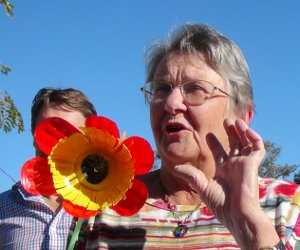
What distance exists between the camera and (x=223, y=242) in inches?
85.5

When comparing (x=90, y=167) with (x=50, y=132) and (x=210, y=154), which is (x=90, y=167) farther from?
(x=210, y=154)

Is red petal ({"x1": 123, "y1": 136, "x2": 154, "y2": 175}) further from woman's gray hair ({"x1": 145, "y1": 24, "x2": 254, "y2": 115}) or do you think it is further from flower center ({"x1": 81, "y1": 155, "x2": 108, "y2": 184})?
woman's gray hair ({"x1": 145, "y1": 24, "x2": 254, "y2": 115})

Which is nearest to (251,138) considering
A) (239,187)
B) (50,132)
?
(239,187)

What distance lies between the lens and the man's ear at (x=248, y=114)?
8.37 feet

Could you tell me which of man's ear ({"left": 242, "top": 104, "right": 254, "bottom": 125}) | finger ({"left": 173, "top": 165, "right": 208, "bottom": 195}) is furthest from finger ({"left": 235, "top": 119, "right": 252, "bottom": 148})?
man's ear ({"left": 242, "top": 104, "right": 254, "bottom": 125})

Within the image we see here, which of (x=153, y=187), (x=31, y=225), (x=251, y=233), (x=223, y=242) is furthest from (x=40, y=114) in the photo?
(x=251, y=233)

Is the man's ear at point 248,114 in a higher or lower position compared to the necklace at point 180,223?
higher

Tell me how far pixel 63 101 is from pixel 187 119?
4.57ft

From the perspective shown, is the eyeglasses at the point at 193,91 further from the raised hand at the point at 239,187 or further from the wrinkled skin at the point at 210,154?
the raised hand at the point at 239,187

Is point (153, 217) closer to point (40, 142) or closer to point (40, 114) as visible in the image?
point (40, 142)

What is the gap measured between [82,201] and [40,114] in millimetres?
1507

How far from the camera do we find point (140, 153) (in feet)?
7.09

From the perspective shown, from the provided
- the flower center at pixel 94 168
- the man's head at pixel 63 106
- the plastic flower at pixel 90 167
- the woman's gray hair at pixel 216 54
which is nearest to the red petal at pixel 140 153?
the plastic flower at pixel 90 167

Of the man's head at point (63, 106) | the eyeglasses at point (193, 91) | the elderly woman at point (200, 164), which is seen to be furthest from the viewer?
the man's head at point (63, 106)
